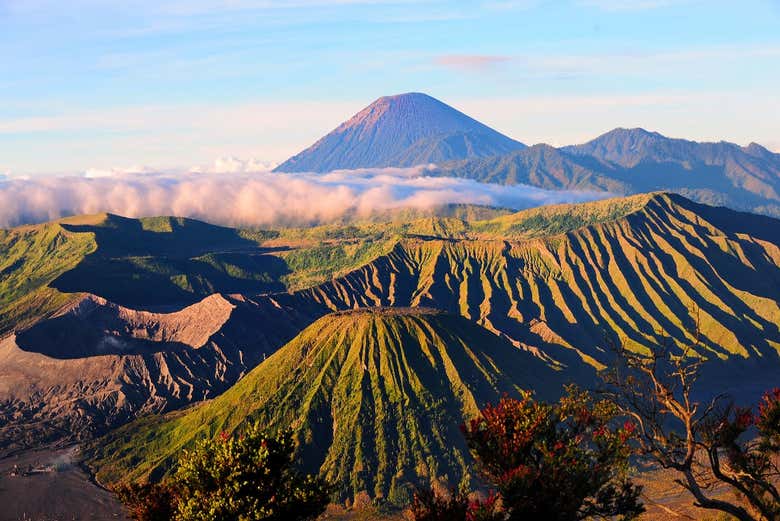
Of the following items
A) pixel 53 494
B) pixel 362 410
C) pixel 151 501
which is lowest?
pixel 53 494

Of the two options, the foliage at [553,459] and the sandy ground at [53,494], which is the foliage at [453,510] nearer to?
the foliage at [553,459]

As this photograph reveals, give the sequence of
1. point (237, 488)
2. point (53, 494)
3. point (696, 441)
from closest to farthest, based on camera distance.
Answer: point (696, 441), point (237, 488), point (53, 494)

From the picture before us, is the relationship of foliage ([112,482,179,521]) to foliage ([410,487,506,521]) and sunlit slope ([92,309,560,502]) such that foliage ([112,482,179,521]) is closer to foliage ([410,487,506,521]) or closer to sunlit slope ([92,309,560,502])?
foliage ([410,487,506,521])

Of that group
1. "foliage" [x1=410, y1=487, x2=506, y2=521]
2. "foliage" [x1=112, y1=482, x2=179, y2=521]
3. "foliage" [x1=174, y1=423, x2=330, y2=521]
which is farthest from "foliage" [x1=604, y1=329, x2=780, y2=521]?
"foliage" [x1=112, y1=482, x2=179, y2=521]

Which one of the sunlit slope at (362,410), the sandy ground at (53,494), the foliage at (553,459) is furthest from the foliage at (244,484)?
the sandy ground at (53,494)

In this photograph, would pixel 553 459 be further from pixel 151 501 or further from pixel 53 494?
pixel 53 494

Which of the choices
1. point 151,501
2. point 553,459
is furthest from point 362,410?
point 553,459
